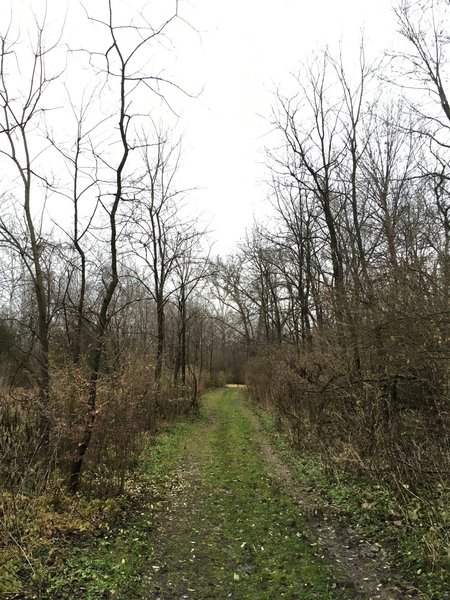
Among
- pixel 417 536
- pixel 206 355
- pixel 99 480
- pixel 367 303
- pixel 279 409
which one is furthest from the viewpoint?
pixel 206 355

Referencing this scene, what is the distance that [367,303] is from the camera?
26.0ft

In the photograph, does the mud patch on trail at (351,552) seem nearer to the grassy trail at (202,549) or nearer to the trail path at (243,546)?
the trail path at (243,546)

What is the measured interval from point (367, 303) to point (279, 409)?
22.4 ft

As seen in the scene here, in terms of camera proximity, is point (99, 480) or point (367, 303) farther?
point (367, 303)

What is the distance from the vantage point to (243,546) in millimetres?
5379

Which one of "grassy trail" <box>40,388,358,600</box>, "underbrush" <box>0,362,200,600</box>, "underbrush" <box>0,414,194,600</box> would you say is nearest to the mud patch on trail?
"grassy trail" <box>40,388,358,600</box>

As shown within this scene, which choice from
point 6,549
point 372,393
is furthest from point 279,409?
point 6,549

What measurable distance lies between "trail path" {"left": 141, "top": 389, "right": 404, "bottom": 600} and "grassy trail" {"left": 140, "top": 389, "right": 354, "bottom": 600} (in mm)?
10

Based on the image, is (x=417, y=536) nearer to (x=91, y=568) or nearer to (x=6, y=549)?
(x=91, y=568)

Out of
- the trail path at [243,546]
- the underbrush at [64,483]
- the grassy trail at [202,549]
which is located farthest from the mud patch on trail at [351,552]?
the underbrush at [64,483]

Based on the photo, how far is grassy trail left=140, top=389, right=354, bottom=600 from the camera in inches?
172

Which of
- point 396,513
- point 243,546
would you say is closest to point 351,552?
point 396,513

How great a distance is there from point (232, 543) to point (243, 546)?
0.17 m

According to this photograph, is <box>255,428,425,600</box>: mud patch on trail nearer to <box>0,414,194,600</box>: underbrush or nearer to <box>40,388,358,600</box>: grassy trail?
<box>40,388,358,600</box>: grassy trail
